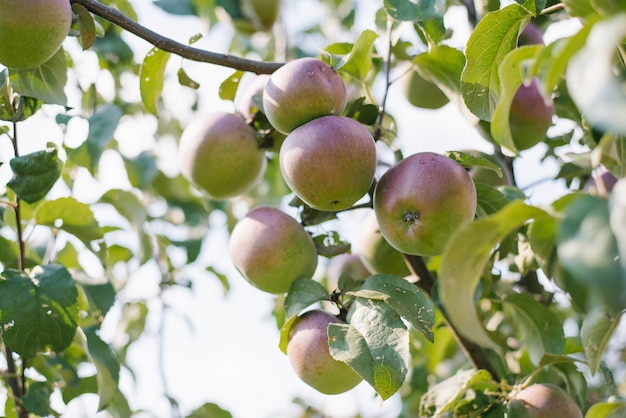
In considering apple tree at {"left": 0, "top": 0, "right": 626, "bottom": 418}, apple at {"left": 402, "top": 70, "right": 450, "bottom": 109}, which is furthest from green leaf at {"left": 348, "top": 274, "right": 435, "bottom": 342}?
apple at {"left": 402, "top": 70, "right": 450, "bottom": 109}

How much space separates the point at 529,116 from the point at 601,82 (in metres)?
1.01

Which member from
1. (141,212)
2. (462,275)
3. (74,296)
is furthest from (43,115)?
(462,275)

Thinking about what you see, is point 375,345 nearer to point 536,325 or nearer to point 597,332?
point 597,332

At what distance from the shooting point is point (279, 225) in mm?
1319

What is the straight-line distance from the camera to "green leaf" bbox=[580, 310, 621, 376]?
0.97m

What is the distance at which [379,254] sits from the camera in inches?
60.3

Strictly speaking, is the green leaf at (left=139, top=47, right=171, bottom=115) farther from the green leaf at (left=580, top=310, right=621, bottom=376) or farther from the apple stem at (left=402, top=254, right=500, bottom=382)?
the green leaf at (left=580, top=310, right=621, bottom=376)

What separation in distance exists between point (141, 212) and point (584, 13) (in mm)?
1313

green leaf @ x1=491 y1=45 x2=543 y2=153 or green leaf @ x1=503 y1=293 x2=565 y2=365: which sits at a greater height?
green leaf @ x1=491 y1=45 x2=543 y2=153

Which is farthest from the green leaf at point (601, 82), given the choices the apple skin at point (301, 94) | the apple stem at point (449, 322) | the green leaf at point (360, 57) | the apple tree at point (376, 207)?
the apple stem at point (449, 322)

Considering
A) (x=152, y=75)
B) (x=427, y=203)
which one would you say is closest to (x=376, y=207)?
(x=427, y=203)

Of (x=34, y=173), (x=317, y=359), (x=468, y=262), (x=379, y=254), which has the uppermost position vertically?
(x=468, y=262)

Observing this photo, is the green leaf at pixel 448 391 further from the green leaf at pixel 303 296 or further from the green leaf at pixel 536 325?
the green leaf at pixel 303 296

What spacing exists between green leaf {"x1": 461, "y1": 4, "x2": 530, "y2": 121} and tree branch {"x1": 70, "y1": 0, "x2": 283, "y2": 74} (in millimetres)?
417
